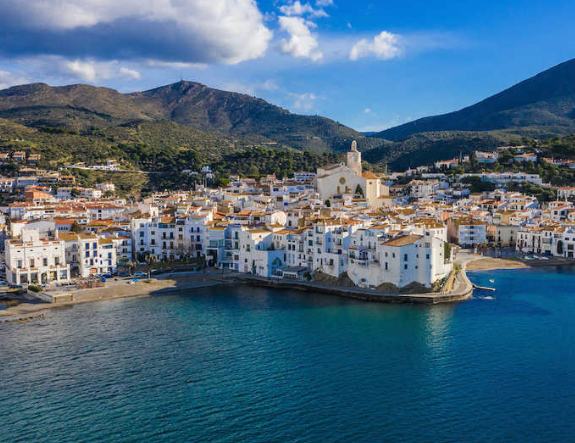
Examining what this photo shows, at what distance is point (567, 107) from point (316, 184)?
12719cm

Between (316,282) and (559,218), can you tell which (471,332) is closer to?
(316,282)

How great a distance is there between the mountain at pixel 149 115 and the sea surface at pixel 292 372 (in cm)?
9583

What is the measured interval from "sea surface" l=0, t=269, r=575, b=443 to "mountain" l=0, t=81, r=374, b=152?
95.8 metres

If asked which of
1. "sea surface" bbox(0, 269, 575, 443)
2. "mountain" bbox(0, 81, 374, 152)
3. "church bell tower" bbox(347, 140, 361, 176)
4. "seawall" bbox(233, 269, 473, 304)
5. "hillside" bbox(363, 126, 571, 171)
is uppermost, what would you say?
"mountain" bbox(0, 81, 374, 152)

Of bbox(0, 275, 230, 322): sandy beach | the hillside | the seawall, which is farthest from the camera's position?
the hillside

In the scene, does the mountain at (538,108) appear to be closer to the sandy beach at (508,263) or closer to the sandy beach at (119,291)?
the sandy beach at (508,263)

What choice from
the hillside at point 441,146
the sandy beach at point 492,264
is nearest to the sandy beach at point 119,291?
the sandy beach at point 492,264

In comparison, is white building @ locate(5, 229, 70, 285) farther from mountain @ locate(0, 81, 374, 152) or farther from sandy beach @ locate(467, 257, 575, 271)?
mountain @ locate(0, 81, 374, 152)

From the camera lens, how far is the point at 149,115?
175125mm

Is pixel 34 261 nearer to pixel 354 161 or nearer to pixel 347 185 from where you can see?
pixel 347 185

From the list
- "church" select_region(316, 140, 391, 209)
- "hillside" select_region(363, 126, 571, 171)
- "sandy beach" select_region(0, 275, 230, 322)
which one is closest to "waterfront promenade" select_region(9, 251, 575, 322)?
"sandy beach" select_region(0, 275, 230, 322)

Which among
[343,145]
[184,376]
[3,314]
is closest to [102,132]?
[343,145]

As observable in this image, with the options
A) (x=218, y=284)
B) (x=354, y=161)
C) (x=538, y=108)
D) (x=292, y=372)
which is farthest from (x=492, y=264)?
(x=538, y=108)

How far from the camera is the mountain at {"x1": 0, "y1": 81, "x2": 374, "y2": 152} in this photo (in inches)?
4956
